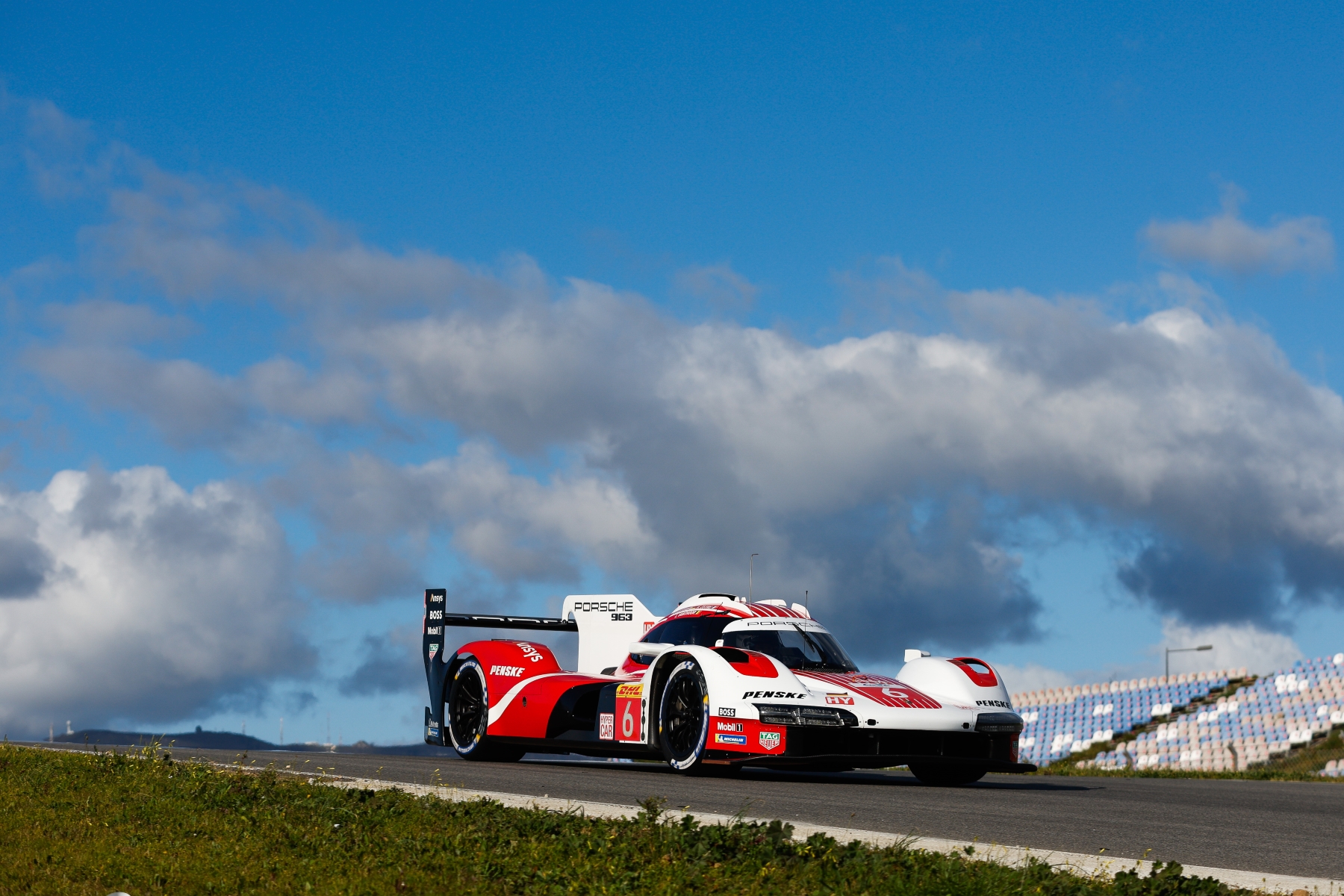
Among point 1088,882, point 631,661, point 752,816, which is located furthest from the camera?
point 631,661

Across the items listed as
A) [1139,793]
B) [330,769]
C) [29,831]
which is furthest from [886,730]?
[29,831]

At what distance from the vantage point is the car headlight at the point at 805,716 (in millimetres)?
11094

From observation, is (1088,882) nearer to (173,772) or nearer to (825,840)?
(825,840)

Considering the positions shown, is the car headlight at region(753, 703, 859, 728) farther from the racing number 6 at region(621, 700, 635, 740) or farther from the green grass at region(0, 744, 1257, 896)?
the green grass at region(0, 744, 1257, 896)

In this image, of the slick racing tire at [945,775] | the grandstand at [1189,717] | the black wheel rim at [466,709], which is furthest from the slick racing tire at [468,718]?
the grandstand at [1189,717]

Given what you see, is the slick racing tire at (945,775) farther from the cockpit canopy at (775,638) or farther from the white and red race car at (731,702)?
the cockpit canopy at (775,638)

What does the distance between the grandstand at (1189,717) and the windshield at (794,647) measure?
26396 mm

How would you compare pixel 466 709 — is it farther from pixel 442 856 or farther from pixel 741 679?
pixel 442 856

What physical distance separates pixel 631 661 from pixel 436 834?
703 cm

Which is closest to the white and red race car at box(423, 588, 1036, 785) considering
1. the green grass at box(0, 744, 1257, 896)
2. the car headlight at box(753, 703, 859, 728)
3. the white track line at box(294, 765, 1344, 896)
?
the car headlight at box(753, 703, 859, 728)

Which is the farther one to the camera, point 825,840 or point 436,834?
point 436,834

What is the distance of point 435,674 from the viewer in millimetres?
16422

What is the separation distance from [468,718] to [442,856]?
993 cm

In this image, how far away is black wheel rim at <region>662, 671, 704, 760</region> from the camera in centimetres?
1184
